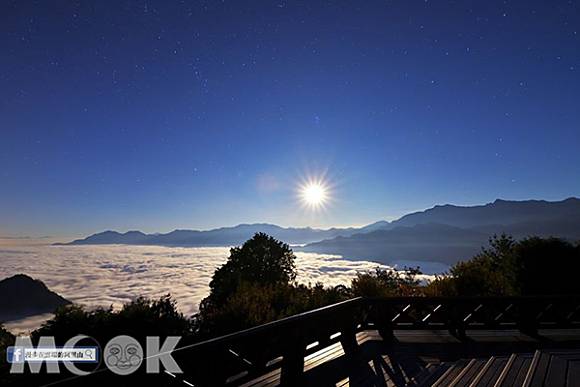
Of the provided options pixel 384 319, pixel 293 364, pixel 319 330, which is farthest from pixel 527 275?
pixel 293 364

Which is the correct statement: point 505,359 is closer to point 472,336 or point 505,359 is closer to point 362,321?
point 472,336

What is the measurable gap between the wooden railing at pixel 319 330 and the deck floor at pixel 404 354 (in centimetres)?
25

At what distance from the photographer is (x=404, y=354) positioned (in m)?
7.80

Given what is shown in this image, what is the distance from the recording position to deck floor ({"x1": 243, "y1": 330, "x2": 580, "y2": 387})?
6.25 metres

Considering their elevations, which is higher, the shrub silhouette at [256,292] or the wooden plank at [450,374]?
Answer: the wooden plank at [450,374]

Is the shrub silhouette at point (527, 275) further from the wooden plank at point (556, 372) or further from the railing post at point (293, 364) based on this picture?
the railing post at point (293, 364)

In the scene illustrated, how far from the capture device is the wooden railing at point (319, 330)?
15.0ft

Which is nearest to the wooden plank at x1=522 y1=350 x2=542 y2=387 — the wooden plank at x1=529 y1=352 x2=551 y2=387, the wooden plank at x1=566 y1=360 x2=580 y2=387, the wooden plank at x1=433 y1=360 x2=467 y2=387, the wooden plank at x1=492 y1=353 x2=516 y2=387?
the wooden plank at x1=529 y1=352 x2=551 y2=387

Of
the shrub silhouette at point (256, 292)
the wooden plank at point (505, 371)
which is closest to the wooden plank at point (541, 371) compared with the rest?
the wooden plank at point (505, 371)

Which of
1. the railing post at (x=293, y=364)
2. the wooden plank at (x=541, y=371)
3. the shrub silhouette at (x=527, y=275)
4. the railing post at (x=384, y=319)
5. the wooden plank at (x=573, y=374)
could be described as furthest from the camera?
the shrub silhouette at (x=527, y=275)

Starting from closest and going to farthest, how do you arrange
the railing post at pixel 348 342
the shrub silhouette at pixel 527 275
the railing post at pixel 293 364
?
the railing post at pixel 293 364
the railing post at pixel 348 342
the shrub silhouette at pixel 527 275

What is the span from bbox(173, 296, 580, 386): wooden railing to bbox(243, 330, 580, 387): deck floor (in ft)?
0.83

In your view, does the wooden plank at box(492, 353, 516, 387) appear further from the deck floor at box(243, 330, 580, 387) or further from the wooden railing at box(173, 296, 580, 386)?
the wooden railing at box(173, 296, 580, 386)

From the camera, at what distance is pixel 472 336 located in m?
9.30
